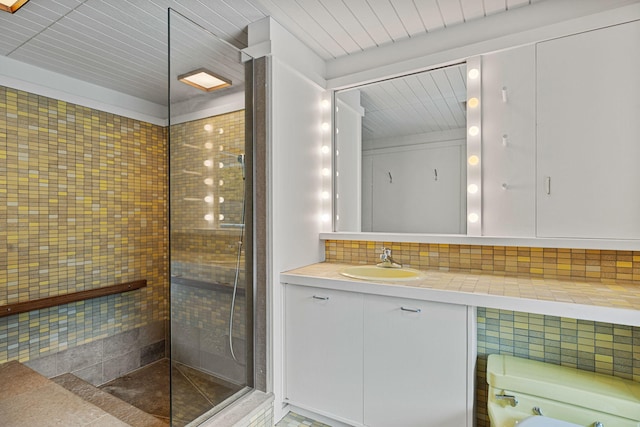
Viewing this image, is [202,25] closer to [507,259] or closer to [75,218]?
[75,218]

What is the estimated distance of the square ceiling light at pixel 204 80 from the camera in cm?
164

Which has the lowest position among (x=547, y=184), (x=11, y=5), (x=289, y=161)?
(x=547, y=184)

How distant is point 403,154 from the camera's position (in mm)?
2324

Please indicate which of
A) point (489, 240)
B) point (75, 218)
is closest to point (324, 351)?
point (489, 240)

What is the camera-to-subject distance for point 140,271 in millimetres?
3160

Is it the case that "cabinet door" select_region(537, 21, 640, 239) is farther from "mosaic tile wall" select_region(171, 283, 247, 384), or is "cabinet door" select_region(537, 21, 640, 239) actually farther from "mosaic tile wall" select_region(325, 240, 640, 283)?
"mosaic tile wall" select_region(171, 283, 247, 384)

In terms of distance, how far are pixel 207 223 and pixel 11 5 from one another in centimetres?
156

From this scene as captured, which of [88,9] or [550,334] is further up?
[88,9]

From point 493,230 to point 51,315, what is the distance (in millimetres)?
3123

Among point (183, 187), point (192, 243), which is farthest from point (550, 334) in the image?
point (183, 187)

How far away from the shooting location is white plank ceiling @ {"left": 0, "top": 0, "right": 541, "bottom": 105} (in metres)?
1.84

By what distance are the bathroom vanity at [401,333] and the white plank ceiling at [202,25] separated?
4.68ft

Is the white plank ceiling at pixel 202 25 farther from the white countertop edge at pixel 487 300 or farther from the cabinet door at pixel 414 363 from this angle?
the cabinet door at pixel 414 363

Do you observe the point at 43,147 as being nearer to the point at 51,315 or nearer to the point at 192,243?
the point at 51,315
